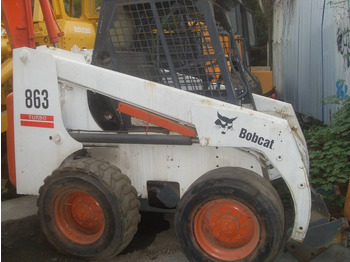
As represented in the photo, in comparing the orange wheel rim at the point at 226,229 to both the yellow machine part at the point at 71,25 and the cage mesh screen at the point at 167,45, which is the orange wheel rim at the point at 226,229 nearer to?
the cage mesh screen at the point at 167,45

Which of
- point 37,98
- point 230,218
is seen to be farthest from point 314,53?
point 37,98

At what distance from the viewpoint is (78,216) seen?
3.52 meters

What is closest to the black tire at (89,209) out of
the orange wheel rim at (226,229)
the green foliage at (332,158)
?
the orange wheel rim at (226,229)


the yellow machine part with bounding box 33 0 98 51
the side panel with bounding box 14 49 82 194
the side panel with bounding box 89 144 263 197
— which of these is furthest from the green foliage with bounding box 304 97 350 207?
the yellow machine part with bounding box 33 0 98 51

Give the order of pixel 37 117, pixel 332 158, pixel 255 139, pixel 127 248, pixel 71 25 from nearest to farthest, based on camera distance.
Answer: pixel 255 139
pixel 37 117
pixel 127 248
pixel 332 158
pixel 71 25

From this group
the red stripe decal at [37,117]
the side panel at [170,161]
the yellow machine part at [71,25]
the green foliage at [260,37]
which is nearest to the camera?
the side panel at [170,161]

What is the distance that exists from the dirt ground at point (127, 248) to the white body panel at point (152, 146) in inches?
20.7

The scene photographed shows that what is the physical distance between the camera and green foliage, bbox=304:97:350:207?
4270mm

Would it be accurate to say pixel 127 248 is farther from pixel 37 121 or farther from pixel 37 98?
pixel 37 98

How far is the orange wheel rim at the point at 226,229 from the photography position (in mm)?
3121

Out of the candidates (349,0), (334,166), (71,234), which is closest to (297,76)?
(349,0)

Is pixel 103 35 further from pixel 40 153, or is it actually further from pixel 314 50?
pixel 314 50

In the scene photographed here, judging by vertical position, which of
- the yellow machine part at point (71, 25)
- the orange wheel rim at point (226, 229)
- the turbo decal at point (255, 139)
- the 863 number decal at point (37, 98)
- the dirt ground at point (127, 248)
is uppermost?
the yellow machine part at point (71, 25)

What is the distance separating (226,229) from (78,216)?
4.16 ft
